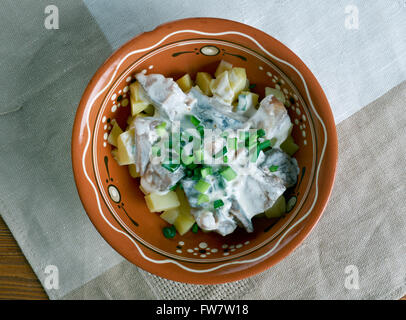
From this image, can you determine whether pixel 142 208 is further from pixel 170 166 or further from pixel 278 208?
pixel 278 208

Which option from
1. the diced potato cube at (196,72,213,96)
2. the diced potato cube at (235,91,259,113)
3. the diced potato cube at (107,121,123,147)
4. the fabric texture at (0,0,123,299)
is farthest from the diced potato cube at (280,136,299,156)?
the fabric texture at (0,0,123,299)

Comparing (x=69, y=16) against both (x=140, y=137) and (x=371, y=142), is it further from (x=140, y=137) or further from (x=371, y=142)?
(x=371, y=142)

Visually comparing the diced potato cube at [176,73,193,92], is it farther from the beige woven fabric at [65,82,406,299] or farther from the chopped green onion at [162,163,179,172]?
the beige woven fabric at [65,82,406,299]

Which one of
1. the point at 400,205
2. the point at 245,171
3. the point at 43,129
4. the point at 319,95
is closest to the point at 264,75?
the point at 319,95

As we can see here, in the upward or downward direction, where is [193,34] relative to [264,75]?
upward

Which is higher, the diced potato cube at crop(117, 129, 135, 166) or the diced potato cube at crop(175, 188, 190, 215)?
the diced potato cube at crop(117, 129, 135, 166)

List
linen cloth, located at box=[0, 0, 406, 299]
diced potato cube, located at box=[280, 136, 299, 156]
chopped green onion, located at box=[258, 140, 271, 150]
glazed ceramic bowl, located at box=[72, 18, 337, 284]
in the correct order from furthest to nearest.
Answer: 1. linen cloth, located at box=[0, 0, 406, 299]
2. diced potato cube, located at box=[280, 136, 299, 156]
3. chopped green onion, located at box=[258, 140, 271, 150]
4. glazed ceramic bowl, located at box=[72, 18, 337, 284]

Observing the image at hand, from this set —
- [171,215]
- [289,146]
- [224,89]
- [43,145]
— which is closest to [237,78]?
[224,89]
